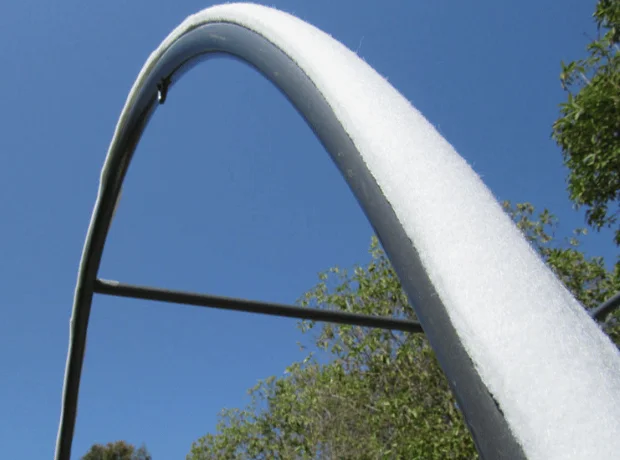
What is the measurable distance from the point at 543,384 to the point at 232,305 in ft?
6.49

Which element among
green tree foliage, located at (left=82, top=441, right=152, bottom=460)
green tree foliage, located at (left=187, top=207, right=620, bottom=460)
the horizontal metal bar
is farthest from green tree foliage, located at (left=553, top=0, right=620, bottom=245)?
green tree foliage, located at (left=82, top=441, right=152, bottom=460)

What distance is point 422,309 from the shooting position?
66 cm

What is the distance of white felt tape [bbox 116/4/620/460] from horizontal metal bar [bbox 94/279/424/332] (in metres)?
1.44

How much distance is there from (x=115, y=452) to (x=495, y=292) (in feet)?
172

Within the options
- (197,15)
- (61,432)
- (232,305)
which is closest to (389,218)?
(197,15)

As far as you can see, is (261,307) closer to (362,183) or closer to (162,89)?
(162,89)

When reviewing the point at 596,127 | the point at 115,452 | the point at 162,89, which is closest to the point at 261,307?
the point at 162,89

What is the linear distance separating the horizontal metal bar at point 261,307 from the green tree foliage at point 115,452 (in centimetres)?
4987

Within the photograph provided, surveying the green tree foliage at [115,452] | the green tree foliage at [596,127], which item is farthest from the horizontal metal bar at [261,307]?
the green tree foliage at [115,452]

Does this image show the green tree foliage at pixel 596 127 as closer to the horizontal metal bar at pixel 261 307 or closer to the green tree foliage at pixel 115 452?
the horizontal metal bar at pixel 261 307

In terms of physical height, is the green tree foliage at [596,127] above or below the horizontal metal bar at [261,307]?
above

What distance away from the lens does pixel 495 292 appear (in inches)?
22.0

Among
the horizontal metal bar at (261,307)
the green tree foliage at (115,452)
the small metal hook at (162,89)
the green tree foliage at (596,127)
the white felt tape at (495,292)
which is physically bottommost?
the white felt tape at (495,292)

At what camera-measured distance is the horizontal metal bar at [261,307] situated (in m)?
2.21
